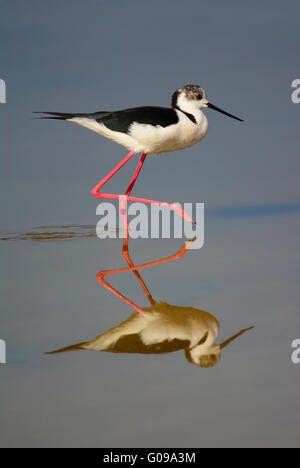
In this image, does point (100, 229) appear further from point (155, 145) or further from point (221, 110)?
point (221, 110)

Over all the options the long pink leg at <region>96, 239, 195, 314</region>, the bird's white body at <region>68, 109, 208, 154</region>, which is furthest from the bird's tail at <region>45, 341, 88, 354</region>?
the bird's white body at <region>68, 109, 208, 154</region>

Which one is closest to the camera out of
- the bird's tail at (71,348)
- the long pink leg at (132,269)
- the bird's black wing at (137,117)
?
the bird's tail at (71,348)

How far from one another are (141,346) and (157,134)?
2.02m

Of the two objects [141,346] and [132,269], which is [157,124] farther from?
[141,346]

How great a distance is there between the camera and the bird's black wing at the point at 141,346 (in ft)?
9.95

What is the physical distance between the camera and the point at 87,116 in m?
4.82

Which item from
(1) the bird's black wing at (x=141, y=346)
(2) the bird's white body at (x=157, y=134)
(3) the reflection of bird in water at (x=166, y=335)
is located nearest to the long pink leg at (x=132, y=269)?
(3) the reflection of bird in water at (x=166, y=335)

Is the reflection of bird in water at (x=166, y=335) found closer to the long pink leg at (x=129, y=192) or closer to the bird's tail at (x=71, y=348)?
the bird's tail at (x=71, y=348)

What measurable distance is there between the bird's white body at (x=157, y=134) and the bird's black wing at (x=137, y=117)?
3cm

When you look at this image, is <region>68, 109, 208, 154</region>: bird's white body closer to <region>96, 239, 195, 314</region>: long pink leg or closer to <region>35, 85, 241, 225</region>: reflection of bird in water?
<region>35, 85, 241, 225</region>: reflection of bird in water

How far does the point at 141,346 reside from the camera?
308 cm

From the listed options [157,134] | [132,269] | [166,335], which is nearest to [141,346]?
[166,335]

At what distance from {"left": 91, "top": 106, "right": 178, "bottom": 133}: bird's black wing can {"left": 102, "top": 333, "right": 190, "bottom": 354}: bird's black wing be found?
1.97 metres

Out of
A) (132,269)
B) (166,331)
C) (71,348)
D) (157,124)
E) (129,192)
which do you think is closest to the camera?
(71,348)
